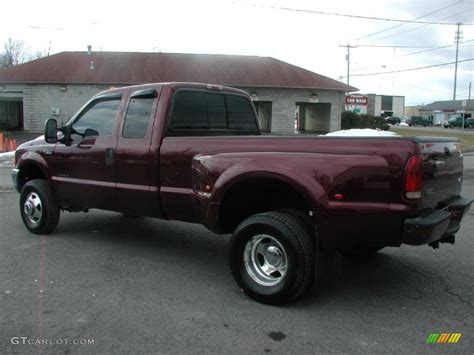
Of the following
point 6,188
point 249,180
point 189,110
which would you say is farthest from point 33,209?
point 6,188

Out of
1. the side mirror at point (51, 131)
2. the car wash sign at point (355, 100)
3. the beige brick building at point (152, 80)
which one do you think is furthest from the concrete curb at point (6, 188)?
the car wash sign at point (355, 100)

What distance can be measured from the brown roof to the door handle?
25759 millimetres

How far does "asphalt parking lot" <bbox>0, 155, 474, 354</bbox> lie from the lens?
360 centimetres

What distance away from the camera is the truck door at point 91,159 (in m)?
5.78

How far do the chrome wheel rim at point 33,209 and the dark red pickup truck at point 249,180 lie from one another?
5cm

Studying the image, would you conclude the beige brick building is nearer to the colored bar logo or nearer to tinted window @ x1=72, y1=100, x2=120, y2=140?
tinted window @ x1=72, y1=100, x2=120, y2=140

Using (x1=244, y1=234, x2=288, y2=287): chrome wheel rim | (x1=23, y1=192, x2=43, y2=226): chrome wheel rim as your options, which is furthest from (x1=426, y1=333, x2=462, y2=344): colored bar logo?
(x1=23, y1=192, x2=43, y2=226): chrome wheel rim

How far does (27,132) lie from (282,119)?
16.8 metres

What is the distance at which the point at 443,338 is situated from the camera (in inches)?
145

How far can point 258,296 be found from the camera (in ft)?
14.2

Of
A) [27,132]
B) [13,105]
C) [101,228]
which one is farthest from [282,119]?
[101,228]

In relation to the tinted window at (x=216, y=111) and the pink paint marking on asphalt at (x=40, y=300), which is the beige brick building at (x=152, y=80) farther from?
the pink paint marking on asphalt at (x=40, y=300)

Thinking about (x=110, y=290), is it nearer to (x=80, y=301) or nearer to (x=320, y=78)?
(x=80, y=301)

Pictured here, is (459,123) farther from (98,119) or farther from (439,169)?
(439,169)
